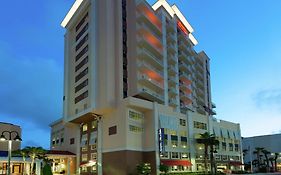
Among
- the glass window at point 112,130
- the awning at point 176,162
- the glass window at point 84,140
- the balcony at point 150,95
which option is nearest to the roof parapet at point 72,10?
the balcony at point 150,95

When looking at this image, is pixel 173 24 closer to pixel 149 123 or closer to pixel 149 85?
pixel 149 85

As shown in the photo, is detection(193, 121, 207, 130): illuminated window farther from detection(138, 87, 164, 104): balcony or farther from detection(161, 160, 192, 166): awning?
detection(161, 160, 192, 166): awning

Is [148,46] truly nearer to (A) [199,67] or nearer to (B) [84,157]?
(B) [84,157]

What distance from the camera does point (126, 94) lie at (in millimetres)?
76188

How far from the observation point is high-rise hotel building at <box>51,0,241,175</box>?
70.8 meters

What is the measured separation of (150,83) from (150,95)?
9.14 ft

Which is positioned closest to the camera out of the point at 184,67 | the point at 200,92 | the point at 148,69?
the point at 148,69

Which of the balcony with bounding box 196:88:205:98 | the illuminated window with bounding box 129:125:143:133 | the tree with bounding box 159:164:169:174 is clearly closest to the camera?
the tree with bounding box 159:164:169:174

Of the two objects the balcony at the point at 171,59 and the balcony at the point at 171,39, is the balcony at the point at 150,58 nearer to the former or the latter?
the balcony at the point at 171,59

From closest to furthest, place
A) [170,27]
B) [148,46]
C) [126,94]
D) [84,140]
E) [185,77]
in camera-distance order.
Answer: [126,94] → [84,140] → [148,46] → [170,27] → [185,77]

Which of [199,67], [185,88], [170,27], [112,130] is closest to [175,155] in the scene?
[112,130]

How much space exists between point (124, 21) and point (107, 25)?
6375 mm

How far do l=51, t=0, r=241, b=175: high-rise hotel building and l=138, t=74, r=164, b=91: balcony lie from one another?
23 centimetres

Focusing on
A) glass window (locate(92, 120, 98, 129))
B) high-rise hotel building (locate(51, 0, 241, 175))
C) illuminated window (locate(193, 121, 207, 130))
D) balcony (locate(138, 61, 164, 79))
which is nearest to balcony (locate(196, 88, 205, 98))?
high-rise hotel building (locate(51, 0, 241, 175))
